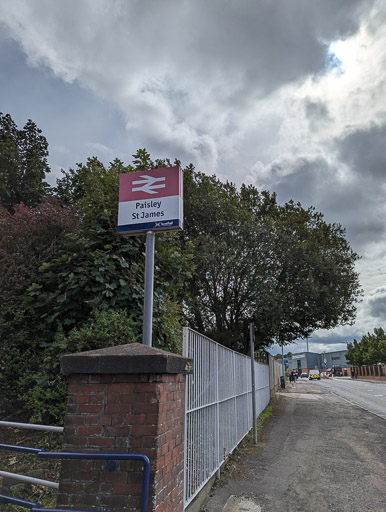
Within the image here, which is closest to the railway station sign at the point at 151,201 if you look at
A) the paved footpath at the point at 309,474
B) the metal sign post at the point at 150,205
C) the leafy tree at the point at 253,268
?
the metal sign post at the point at 150,205

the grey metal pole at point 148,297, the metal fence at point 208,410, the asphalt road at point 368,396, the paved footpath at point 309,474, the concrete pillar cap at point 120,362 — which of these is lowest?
the asphalt road at point 368,396

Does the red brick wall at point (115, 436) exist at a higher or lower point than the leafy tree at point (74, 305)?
lower

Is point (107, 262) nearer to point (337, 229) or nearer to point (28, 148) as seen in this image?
point (28, 148)

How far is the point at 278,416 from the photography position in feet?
46.2

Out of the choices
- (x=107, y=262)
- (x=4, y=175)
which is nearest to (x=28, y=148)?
(x=4, y=175)

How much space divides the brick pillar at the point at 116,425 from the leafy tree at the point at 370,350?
66.9 metres

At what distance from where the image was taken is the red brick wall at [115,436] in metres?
2.57

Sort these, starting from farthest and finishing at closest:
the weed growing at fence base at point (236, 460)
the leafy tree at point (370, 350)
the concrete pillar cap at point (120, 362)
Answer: the leafy tree at point (370, 350) → the weed growing at fence base at point (236, 460) → the concrete pillar cap at point (120, 362)

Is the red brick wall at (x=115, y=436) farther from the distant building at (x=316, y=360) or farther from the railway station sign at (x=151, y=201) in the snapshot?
the distant building at (x=316, y=360)

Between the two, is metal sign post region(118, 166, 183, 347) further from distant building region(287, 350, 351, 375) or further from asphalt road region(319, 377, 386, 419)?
distant building region(287, 350, 351, 375)

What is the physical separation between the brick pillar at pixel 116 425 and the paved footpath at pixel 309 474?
2725mm

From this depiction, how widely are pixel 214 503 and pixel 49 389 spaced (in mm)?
2687

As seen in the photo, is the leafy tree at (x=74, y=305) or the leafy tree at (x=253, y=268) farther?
the leafy tree at (x=253, y=268)

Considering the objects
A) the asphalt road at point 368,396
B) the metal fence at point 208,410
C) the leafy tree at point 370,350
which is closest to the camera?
the metal fence at point 208,410
